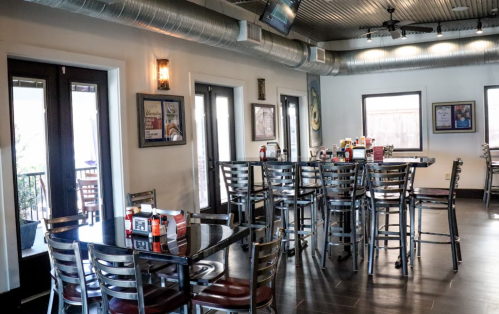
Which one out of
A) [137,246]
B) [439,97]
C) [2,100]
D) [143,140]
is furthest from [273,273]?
[439,97]

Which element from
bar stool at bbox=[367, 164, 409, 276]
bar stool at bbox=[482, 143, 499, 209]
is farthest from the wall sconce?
bar stool at bbox=[482, 143, 499, 209]

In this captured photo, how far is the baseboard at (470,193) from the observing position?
8922 millimetres

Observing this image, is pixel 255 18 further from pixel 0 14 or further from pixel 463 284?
pixel 463 284

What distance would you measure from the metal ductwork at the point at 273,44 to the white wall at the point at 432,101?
0.74 m

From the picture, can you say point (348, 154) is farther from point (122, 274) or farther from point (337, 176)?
point (122, 274)

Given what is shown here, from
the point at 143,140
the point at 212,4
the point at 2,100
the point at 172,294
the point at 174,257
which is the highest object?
the point at 212,4

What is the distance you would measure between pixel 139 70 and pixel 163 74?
354 millimetres

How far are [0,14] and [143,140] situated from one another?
6.54 feet

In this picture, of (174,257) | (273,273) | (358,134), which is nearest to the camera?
(174,257)

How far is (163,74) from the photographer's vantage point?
5.69 metres

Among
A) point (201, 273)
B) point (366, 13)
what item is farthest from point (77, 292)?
point (366, 13)

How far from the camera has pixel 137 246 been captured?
9.46 feet

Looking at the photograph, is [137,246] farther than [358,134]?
No

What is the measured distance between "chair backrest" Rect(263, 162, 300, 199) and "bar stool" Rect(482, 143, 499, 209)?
4561mm
